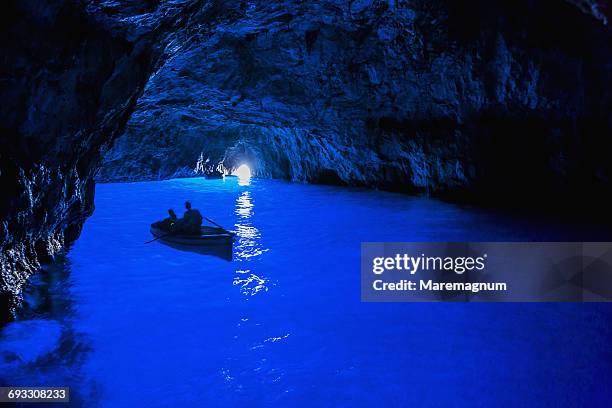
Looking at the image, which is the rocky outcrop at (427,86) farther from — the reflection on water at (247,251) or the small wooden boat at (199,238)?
the small wooden boat at (199,238)

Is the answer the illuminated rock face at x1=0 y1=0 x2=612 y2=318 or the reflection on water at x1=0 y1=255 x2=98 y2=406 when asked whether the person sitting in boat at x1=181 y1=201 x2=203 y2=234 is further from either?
the reflection on water at x1=0 y1=255 x2=98 y2=406

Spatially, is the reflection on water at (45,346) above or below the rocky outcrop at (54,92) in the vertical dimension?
below

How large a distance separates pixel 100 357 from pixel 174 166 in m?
27.5

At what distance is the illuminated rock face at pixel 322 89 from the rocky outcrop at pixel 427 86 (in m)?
0.06

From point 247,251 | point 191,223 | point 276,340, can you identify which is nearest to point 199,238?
point 191,223

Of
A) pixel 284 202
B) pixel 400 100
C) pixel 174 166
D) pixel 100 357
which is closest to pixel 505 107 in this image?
pixel 400 100

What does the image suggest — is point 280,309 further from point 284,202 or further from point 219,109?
point 219,109

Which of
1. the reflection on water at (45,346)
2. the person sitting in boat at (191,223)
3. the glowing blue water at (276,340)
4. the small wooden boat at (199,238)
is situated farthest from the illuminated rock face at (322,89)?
the person sitting in boat at (191,223)

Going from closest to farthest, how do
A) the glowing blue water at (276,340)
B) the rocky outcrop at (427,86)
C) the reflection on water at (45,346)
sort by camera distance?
the glowing blue water at (276,340) → the reflection on water at (45,346) → the rocky outcrop at (427,86)

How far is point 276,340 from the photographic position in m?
5.42

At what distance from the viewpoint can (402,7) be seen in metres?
12.0

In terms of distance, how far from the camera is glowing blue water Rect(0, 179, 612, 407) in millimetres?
4285

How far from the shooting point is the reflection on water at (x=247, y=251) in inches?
299

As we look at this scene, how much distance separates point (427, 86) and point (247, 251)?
1009 centimetres
